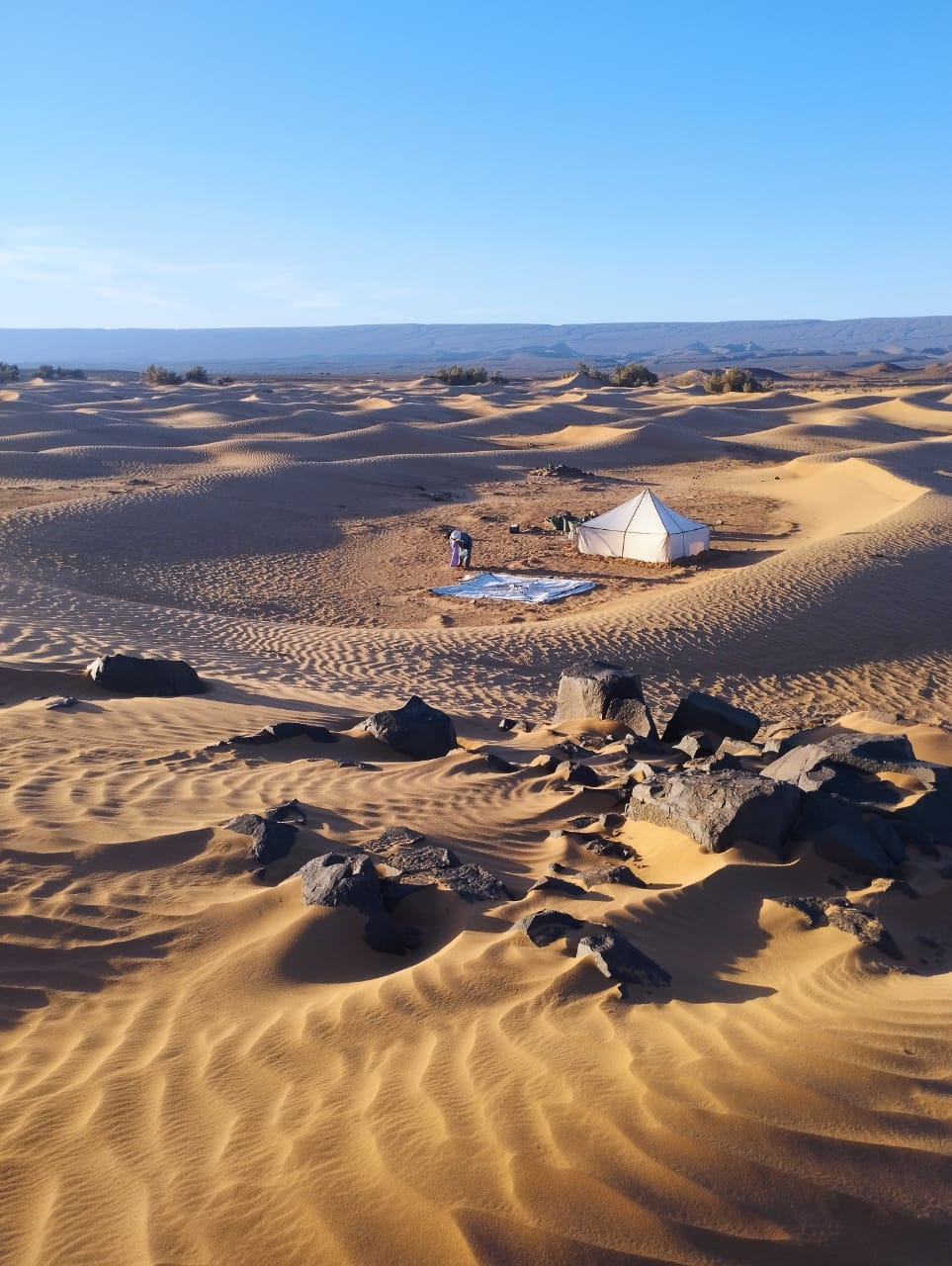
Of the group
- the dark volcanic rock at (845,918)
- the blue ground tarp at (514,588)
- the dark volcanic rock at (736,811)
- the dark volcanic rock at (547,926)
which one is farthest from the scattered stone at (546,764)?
the blue ground tarp at (514,588)

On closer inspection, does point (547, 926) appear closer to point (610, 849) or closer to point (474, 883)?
point (474, 883)

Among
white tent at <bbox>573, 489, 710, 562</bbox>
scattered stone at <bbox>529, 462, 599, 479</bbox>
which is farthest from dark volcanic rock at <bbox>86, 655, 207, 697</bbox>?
scattered stone at <bbox>529, 462, 599, 479</bbox>

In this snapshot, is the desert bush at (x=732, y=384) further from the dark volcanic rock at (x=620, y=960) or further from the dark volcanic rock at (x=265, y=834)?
the dark volcanic rock at (x=620, y=960)

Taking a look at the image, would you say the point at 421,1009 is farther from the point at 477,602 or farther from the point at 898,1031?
the point at 477,602

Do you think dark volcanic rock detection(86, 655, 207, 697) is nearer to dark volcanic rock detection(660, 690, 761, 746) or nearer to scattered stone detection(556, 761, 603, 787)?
scattered stone detection(556, 761, 603, 787)

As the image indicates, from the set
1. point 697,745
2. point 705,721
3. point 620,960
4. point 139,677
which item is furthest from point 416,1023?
point 139,677

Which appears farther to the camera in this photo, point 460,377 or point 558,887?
point 460,377
